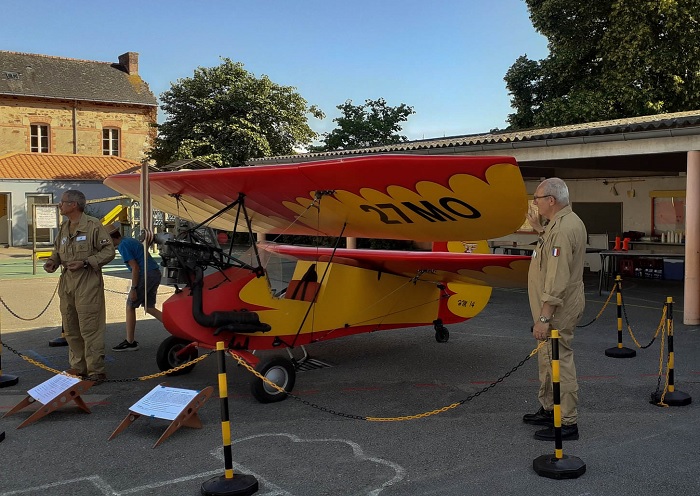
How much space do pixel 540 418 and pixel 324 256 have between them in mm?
3194

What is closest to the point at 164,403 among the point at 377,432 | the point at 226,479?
the point at 226,479

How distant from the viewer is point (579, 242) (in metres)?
4.71

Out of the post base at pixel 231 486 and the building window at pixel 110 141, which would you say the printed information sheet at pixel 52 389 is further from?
the building window at pixel 110 141

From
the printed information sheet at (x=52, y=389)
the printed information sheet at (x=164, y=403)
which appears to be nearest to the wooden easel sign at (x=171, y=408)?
the printed information sheet at (x=164, y=403)

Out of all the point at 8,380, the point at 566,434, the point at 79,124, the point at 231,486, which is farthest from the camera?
the point at 79,124

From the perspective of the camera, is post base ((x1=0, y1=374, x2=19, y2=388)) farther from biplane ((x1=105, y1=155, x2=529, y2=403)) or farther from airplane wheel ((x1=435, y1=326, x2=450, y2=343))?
airplane wheel ((x1=435, y1=326, x2=450, y2=343))

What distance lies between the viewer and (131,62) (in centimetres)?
4297

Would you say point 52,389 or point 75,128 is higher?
point 75,128

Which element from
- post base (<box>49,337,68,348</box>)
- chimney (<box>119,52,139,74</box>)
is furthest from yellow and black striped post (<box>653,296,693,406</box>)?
chimney (<box>119,52,139,74</box>)

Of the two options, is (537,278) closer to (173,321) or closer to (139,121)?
(173,321)

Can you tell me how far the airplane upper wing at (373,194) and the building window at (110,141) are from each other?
116 feet

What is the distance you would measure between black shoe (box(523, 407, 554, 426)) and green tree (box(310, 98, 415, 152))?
31.1 meters

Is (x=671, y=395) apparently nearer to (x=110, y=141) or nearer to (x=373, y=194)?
(x=373, y=194)

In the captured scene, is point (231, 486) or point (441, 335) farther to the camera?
point (441, 335)
